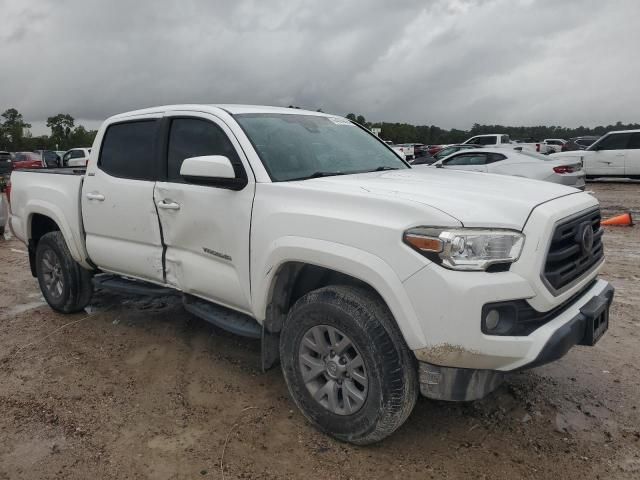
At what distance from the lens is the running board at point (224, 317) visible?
3406 millimetres

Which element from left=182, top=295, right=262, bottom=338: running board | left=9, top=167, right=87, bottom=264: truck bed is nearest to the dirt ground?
left=182, top=295, right=262, bottom=338: running board

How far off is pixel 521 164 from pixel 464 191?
9.33 m

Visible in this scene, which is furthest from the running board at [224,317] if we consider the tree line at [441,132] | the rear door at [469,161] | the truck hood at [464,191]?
the tree line at [441,132]

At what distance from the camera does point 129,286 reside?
14.4 feet

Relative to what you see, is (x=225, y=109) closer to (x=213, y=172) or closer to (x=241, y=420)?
(x=213, y=172)

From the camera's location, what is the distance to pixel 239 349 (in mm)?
4246

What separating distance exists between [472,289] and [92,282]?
12.4 ft

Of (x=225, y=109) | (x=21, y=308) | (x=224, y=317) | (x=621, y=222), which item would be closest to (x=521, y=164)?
(x=621, y=222)

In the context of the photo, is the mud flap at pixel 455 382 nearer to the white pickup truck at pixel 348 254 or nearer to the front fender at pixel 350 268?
the white pickup truck at pixel 348 254

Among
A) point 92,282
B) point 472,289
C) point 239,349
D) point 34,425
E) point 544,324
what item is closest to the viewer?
point 472,289

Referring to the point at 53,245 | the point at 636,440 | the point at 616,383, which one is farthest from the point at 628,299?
the point at 53,245

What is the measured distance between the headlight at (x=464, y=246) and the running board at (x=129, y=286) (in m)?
2.26

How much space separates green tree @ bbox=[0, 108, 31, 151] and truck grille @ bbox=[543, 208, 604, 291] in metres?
81.2

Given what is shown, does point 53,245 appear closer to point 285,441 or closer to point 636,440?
point 285,441
